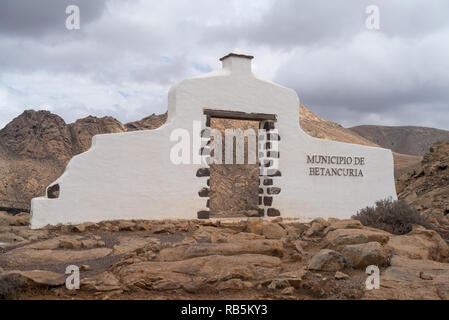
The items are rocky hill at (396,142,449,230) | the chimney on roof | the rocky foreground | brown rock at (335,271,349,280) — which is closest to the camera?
the rocky foreground

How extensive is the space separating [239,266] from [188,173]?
5.75m

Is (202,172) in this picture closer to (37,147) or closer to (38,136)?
(37,147)

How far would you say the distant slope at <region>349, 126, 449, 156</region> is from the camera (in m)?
69.1

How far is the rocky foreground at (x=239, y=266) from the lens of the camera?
16.4ft

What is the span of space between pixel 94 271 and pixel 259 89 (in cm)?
772

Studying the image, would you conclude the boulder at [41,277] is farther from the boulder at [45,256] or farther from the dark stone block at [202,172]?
the dark stone block at [202,172]

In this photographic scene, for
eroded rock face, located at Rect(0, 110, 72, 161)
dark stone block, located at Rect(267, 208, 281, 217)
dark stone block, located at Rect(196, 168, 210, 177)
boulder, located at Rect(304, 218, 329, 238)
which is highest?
eroded rock face, located at Rect(0, 110, 72, 161)

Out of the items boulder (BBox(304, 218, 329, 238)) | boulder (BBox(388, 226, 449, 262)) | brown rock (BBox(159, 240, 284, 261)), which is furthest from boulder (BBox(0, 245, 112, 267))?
boulder (BBox(388, 226, 449, 262))

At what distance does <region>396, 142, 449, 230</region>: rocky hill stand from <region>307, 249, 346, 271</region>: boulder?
8.75 meters

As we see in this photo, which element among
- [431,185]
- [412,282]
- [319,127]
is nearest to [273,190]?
[412,282]

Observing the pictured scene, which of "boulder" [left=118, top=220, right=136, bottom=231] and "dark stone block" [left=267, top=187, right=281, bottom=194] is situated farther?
"dark stone block" [left=267, top=187, right=281, bottom=194]

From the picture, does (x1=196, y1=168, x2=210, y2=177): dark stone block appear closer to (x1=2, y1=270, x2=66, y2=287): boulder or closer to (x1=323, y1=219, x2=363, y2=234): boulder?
(x1=323, y1=219, x2=363, y2=234): boulder

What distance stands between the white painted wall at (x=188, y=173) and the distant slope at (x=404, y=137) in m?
58.5
